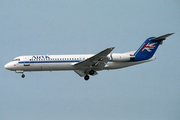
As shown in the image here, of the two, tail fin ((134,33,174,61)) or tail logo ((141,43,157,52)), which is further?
tail logo ((141,43,157,52))

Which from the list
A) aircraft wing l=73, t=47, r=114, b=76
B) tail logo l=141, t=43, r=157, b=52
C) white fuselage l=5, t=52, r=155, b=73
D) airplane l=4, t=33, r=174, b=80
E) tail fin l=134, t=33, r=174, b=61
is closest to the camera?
aircraft wing l=73, t=47, r=114, b=76

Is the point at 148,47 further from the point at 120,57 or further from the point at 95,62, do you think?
the point at 95,62

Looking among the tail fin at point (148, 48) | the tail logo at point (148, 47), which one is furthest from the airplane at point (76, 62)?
the tail logo at point (148, 47)

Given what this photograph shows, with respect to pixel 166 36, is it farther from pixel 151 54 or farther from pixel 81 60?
pixel 81 60

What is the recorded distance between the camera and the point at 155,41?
34469 mm

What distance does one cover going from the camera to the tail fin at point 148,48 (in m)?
33.6

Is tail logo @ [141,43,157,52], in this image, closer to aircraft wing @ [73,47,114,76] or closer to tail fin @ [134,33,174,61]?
tail fin @ [134,33,174,61]

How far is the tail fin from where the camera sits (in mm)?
33625

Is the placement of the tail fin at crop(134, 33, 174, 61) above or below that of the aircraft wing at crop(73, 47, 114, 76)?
above

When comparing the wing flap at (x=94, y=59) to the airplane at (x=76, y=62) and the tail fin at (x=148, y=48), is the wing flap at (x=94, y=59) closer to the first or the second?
the airplane at (x=76, y=62)

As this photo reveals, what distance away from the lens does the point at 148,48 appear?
34250 millimetres

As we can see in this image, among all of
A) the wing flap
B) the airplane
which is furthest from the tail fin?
the wing flap

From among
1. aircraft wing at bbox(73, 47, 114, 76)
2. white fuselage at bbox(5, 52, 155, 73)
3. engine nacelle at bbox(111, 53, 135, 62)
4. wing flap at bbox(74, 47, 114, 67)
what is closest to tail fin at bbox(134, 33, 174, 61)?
engine nacelle at bbox(111, 53, 135, 62)

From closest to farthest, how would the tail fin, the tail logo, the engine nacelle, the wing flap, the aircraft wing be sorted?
the wing flap → the aircraft wing → the engine nacelle → the tail fin → the tail logo
